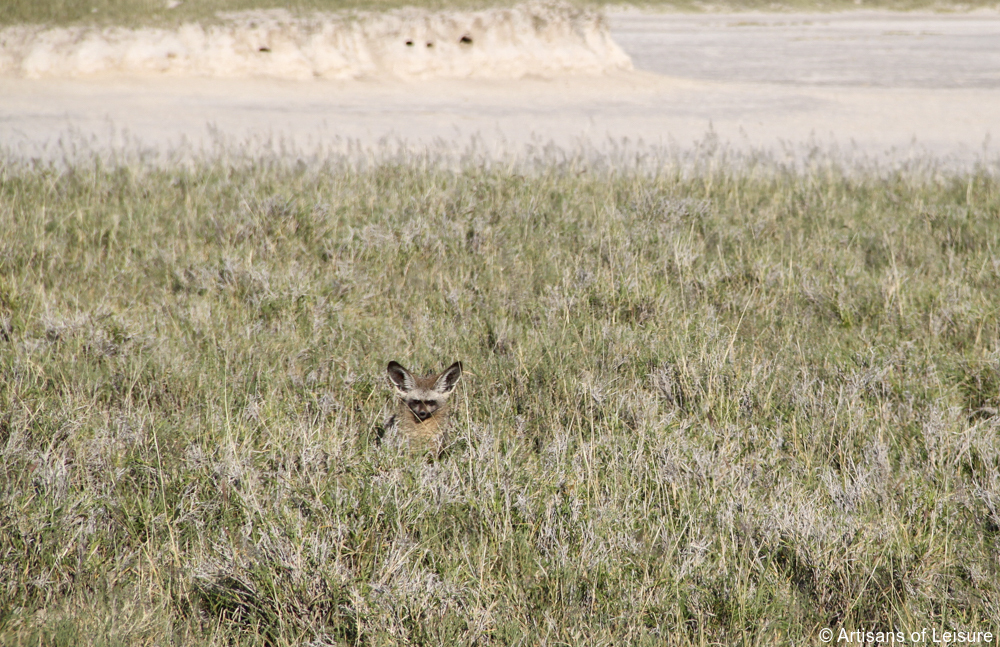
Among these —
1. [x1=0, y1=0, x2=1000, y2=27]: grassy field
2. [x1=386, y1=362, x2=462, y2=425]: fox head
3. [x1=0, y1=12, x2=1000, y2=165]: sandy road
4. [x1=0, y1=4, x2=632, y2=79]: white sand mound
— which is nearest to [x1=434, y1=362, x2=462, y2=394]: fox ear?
[x1=386, y1=362, x2=462, y2=425]: fox head

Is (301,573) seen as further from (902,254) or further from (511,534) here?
(902,254)

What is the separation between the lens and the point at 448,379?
3637 millimetres

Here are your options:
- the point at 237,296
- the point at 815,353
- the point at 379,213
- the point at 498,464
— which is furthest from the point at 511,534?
the point at 379,213

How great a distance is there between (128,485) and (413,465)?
108 cm

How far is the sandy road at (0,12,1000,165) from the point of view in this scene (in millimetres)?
11648

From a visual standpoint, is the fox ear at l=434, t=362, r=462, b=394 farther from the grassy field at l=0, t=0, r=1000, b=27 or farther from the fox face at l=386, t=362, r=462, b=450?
the grassy field at l=0, t=0, r=1000, b=27

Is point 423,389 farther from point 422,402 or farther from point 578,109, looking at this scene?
point 578,109

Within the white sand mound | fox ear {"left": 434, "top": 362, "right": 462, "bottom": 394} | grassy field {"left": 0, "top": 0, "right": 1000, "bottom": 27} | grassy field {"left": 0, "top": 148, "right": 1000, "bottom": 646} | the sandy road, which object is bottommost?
grassy field {"left": 0, "top": 148, "right": 1000, "bottom": 646}

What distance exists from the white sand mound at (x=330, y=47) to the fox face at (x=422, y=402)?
16.1 meters

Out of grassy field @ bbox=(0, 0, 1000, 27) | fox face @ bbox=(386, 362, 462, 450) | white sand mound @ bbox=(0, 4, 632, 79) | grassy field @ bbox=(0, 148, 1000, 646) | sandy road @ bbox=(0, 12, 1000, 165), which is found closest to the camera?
grassy field @ bbox=(0, 148, 1000, 646)

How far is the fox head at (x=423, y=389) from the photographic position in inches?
140

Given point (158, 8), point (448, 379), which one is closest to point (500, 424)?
point (448, 379)

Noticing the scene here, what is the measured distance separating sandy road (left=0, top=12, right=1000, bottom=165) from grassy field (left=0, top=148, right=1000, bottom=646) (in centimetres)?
407

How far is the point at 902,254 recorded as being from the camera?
5887mm
